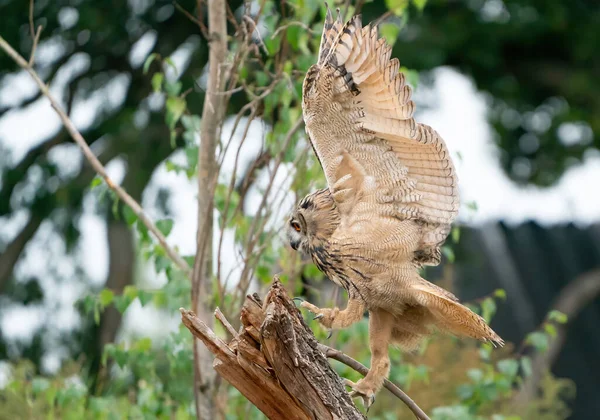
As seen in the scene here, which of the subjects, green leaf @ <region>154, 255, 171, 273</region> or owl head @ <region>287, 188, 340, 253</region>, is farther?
green leaf @ <region>154, 255, 171, 273</region>

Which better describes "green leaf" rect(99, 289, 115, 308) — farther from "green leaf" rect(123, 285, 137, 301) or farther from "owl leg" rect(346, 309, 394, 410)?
"owl leg" rect(346, 309, 394, 410)

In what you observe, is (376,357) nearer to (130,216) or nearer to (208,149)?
(208,149)

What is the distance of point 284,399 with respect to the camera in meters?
2.73

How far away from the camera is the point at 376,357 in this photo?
10.6ft

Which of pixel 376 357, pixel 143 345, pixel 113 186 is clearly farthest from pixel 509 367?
pixel 113 186

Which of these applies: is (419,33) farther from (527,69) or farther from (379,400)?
(379,400)

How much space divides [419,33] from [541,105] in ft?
8.55

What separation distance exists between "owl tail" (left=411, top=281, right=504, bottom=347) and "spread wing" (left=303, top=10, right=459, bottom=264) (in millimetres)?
184

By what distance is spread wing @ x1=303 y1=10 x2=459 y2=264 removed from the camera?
2973mm

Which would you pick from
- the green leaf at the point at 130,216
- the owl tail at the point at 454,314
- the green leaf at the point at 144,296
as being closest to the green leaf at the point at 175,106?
the green leaf at the point at 130,216

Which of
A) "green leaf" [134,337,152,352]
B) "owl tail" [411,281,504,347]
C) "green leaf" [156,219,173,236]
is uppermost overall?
"green leaf" [156,219,173,236]

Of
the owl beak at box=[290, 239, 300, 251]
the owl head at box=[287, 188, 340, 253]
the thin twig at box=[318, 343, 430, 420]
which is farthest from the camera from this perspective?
the owl beak at box=[290, 239, 300, 251]

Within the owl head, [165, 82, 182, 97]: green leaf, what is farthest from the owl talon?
[165, 82, 182, 97]: green leaf

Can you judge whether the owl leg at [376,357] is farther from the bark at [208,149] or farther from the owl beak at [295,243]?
the bark at [208,149]
